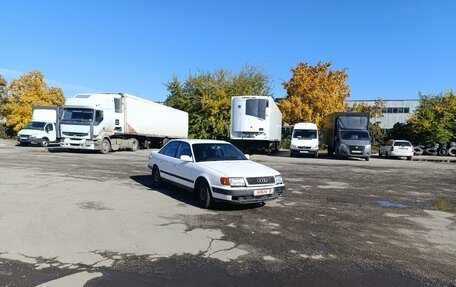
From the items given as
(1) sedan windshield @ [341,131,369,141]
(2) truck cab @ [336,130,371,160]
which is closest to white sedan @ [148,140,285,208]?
(2) truck cab @ [336,130,371,160]

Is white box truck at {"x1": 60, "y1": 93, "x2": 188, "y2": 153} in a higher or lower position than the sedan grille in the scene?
higher

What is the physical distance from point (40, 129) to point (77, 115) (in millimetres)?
9630

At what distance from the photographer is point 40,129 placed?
28828mm

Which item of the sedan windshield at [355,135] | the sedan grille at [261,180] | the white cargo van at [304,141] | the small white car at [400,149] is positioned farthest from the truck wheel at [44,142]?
the small white car at [400,149]

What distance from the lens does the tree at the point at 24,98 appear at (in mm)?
38062

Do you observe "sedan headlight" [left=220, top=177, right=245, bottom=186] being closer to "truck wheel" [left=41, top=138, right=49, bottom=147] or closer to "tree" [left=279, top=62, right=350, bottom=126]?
"truck wheel" [left=41, top=138, right=49, bottom=147]

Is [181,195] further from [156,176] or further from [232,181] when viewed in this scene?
[232,181]

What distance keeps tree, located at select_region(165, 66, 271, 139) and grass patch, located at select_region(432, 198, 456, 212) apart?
88.7 ft

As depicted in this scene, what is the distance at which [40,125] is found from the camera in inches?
1143

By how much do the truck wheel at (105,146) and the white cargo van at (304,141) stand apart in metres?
12.6

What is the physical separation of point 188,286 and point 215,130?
32.1 metres

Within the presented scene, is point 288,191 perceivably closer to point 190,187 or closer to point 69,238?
point 190,187

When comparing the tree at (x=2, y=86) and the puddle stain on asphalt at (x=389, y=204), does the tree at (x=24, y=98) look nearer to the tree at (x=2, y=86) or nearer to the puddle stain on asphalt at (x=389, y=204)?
the tree at (x=2, y=86)

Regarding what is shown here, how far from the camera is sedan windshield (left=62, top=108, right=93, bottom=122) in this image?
70.2 feet
